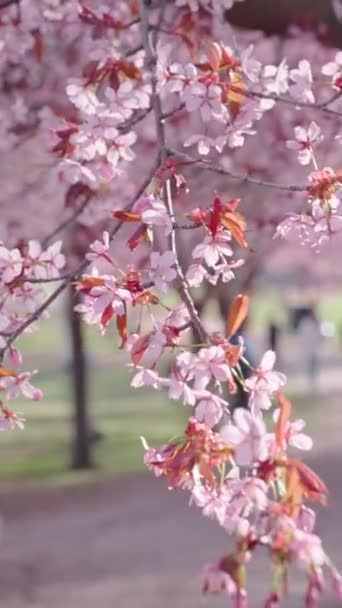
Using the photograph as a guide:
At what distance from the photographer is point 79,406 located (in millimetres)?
9312

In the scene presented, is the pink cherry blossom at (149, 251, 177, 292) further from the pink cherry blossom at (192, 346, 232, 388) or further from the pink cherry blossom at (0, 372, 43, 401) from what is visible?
the pink cherry blossom at (0, 372, 43, 401)

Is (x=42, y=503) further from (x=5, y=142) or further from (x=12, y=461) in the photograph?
(x=5, y=142)

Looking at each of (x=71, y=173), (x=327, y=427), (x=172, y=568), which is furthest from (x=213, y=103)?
(x=327, y=427)

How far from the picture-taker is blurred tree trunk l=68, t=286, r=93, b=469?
910 cm

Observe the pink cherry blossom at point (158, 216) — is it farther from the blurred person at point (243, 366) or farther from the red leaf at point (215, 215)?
the blurred person at point (243, 366)

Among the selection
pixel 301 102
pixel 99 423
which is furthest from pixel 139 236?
pixel 99 423

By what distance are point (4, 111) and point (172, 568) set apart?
3.02 metres

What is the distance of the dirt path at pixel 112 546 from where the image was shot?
5.27m

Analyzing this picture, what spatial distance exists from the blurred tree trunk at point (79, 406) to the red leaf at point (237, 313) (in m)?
7.68

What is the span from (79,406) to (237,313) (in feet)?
26.1

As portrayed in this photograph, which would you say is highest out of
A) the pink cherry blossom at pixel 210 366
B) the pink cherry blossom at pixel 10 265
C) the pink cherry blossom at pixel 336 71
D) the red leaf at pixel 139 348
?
the pink cherry blossom at pixel 336 71

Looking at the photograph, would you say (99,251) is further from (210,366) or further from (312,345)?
(312,345)

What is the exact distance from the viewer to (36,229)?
6.39 meters

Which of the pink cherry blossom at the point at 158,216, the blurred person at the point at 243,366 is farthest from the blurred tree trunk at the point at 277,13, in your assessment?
the pink cherry blossom at the point at 158,216
